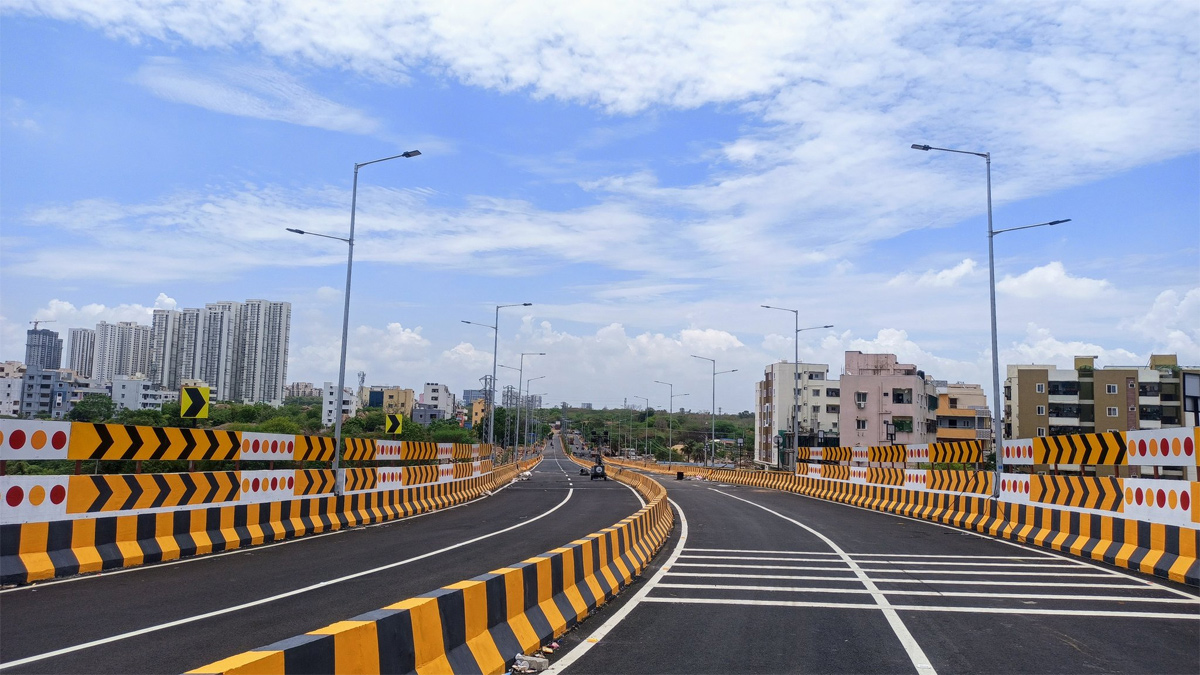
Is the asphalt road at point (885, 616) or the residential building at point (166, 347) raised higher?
the residential building at point (166, 347)

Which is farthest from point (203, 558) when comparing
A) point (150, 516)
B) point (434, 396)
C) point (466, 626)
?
point (434, 396)

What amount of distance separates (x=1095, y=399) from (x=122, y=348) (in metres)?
125

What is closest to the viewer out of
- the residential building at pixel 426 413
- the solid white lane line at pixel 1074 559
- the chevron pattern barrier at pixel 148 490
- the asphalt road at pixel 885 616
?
the asphalt road at pixel 885 616

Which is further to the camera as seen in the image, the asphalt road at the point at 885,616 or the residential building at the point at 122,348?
the residential building at the point at 122,348

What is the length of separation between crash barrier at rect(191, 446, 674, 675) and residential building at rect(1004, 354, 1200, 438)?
271ft

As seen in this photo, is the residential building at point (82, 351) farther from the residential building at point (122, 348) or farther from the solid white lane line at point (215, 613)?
the solid white lane line at point (215, 613)

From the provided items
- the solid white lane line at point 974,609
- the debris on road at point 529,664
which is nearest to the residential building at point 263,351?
the solid white lane line at point 974,609

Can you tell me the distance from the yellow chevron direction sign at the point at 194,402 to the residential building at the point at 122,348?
12316 centimetres

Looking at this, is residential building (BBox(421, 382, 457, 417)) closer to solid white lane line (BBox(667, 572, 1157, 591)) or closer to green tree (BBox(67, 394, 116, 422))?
green tree (BBox(67, 394, 116, 422))

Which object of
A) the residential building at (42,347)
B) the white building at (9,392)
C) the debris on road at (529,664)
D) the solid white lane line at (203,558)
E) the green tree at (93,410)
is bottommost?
the solid white lane line at (203,558)

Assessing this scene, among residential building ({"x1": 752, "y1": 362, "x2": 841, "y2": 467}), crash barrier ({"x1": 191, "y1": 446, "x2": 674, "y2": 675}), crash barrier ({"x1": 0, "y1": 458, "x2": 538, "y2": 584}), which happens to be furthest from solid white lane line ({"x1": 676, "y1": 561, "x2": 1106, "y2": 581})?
residential building ({"x1": 752, "y1": 362, "x2": 841, "y2": 467})

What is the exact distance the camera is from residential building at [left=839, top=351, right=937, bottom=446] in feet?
313

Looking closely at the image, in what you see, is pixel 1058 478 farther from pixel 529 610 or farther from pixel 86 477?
pixel 86 477

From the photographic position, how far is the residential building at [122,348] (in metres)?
127
